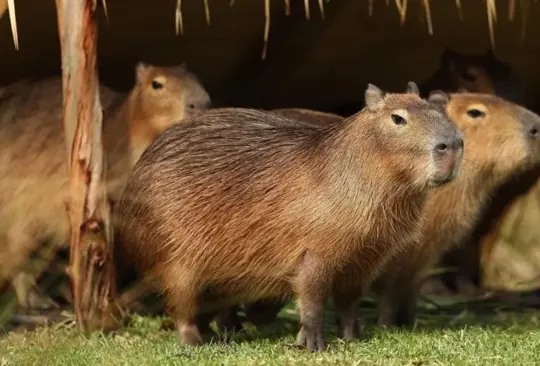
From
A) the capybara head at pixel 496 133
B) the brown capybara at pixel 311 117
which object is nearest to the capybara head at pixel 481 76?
the capybara head at pixel 496 133

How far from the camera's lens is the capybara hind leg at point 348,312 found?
211 inches

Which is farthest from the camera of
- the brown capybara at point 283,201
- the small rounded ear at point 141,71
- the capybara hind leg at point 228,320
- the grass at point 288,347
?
the small rounded ear at point 141,71

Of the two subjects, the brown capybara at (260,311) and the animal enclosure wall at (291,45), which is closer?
the brown capybara at (260,311)

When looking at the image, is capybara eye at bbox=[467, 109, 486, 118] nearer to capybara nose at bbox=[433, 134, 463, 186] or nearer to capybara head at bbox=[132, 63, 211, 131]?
capybara nose at bbox=[433, 134, 463, 186]

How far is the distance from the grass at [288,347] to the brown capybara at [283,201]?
0.20 m

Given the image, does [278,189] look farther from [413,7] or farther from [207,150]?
[413,7]

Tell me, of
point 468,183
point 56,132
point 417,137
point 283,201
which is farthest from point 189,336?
point 56,132

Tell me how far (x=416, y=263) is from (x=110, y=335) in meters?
1.48

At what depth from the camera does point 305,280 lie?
5.05m

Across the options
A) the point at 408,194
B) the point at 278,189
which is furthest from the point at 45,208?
the point at 408,194

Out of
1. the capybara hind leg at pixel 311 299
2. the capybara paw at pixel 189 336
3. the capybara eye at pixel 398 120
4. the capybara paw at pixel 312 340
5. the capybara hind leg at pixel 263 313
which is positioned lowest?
the capybara hind leg at pixel 263 313

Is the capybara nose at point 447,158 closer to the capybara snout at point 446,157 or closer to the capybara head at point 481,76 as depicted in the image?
the capybara snout at point 446,157

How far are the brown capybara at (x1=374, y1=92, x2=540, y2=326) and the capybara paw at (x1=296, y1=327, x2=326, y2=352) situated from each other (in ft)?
3.19

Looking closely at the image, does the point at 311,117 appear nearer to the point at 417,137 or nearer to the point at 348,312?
the point at 348,312
